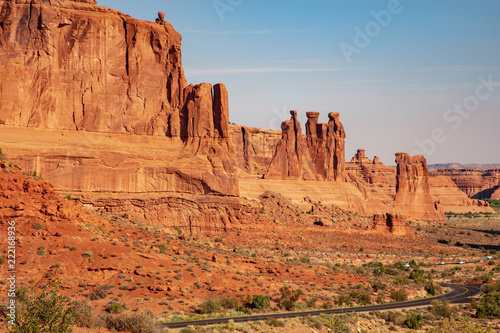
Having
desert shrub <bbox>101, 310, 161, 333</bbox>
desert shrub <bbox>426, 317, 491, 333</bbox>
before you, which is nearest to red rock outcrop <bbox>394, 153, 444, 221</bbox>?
desert shrub <bbox>426, 317, 491, 333</bbox>

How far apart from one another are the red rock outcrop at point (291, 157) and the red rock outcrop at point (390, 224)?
15.7 m

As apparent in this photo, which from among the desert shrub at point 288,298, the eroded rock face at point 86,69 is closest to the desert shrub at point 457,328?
the desert shrub at point 288,298

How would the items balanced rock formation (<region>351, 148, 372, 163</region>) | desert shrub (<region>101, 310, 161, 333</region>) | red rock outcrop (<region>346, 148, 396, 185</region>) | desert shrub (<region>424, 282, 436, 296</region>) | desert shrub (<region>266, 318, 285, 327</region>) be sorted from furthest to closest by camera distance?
balanced rock formation (<region>351, 148, 372, 163</region>) < red rock outcrop (<region>346, 148, 396, 185</region>) < desert shrub (<region>424, 282, 436, 296</region>) < desert shrub (<region>266, 318, 285, 327</region>) < desert shrub (<region>101, 310, 161, 333</region>)

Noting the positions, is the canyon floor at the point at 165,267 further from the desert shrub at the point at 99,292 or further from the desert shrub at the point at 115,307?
the desert shrub at the point at 115,307

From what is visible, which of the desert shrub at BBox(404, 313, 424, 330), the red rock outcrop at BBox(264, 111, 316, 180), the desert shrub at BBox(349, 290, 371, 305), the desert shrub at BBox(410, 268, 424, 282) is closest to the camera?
the desert shrub at BBox(404, 313, 424, 330)

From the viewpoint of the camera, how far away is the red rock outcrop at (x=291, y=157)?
8312cm

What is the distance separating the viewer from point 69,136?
4175 cm

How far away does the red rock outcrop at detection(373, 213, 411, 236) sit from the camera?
71062mm

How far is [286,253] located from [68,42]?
2272 cm

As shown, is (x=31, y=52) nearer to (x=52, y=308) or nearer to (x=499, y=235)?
(x=52, y=308)

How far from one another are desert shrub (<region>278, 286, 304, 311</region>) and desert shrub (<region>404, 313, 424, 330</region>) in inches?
210

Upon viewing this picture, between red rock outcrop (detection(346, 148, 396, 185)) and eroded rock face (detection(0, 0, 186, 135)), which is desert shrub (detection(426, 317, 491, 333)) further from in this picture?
red rock outcrop (detection(346, 148, 396, 185))

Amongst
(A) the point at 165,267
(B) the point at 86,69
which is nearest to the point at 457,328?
(A) the point at 165,267

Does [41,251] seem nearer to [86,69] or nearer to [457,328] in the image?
[457,328]
